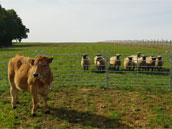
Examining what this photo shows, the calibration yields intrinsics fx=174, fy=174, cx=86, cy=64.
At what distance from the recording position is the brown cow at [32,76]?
220 inches

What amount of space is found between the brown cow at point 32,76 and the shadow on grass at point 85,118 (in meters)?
0.54

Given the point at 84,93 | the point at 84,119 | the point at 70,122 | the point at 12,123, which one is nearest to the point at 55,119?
the point at 70,122

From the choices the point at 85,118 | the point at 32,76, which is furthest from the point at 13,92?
the point at 85,118

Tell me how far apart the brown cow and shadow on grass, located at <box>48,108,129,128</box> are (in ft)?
1.77

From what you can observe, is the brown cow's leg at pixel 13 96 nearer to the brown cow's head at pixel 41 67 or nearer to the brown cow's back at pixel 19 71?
the brown cow's back at pixel 19 71

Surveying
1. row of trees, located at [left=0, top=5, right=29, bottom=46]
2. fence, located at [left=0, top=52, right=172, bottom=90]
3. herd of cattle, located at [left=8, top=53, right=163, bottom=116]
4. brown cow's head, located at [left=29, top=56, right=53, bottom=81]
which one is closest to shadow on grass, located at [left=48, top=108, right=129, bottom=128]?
herd of cattle, located at [left=8, top=53, right=163, bottom=116]

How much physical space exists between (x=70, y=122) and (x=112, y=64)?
905cm

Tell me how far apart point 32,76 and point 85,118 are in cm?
225

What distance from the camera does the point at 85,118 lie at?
5852 millimetres

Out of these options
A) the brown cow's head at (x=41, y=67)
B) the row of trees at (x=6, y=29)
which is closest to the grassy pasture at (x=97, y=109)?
the brown cow's head at (x=41, y=67)

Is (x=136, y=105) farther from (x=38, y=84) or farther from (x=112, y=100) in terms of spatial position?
(x=38, y=84)

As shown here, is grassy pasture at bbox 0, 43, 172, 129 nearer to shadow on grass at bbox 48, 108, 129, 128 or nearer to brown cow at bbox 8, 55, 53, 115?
shadow on grass at bbox 48, 108, 129, 128

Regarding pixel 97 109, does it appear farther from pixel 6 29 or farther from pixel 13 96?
pixel 6 29

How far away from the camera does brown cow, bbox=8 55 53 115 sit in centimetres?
559
